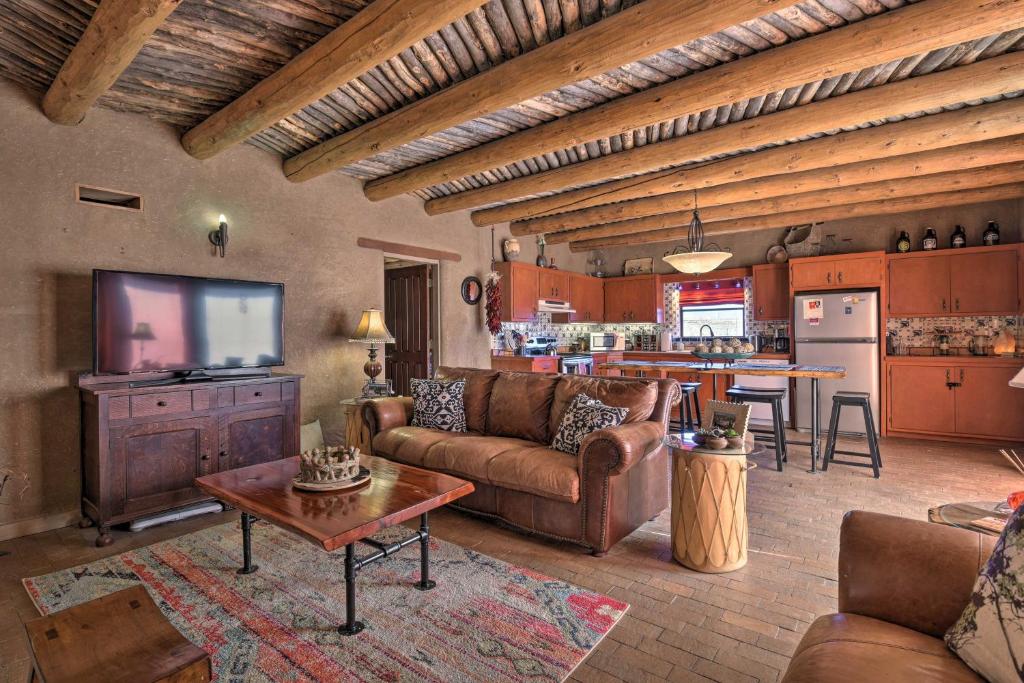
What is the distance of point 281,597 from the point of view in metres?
2.41

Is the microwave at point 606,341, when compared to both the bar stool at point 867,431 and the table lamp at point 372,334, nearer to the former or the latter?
the bar stool at point 867,431

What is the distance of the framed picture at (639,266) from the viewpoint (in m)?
8.13

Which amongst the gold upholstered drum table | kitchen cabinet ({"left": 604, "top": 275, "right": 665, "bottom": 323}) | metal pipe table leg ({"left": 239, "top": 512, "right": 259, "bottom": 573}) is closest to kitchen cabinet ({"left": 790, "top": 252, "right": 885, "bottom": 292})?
kitchen cabinet ({"left": 604, "top": 275, "right": 665, "bottom": 323})

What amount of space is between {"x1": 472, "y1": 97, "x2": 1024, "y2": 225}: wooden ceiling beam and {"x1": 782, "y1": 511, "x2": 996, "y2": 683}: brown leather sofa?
334 cm

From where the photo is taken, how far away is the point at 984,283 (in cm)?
555

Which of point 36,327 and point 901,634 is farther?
point 36,327

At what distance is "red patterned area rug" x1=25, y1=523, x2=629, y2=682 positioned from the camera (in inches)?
76.7

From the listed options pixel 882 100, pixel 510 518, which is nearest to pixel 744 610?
pixel 510 518

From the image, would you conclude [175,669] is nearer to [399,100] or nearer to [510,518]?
[510,518]

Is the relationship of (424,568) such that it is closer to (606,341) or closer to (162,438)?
(162,438)

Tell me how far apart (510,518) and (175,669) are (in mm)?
2015

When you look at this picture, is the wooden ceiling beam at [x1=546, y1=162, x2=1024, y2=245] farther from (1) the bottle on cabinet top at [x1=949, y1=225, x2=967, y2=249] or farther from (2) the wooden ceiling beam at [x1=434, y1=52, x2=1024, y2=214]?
(2) the wooden ceiling beam at [x1=434, y1=52, x2=1024, y2=214]

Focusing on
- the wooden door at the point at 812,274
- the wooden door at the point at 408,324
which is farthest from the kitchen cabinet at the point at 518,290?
the wooden door at the point at 812,274

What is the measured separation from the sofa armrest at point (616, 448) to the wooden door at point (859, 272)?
4.60 m
